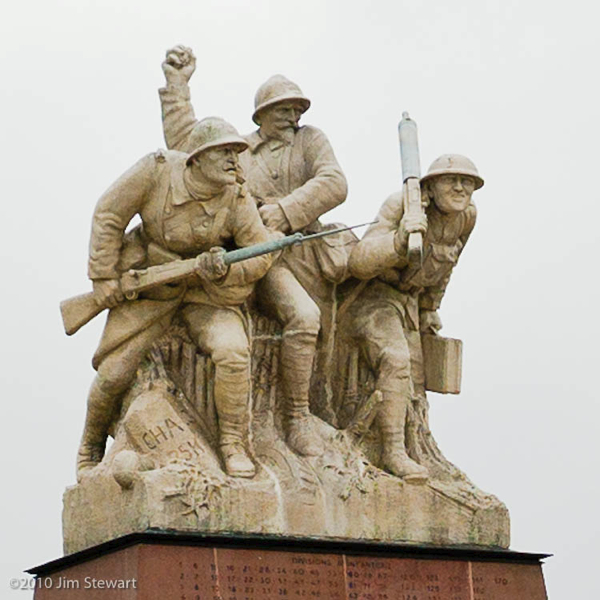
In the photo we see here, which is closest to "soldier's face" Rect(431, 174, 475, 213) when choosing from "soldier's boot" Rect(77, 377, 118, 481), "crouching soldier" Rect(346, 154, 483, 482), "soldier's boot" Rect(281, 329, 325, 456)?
"crouching soldier" Rect(346, 154, 483, 482)

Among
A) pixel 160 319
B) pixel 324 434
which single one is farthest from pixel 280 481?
pixel 160 319

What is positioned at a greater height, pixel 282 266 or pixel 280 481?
pixel 282 266

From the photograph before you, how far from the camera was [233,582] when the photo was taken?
1095 centimetres

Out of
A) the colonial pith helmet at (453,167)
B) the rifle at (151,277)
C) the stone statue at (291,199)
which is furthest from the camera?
the colonial pith helmet at (453,167)

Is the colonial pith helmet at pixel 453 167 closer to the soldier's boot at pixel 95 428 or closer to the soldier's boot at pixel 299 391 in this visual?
the soldier's boot at pixel 299 391

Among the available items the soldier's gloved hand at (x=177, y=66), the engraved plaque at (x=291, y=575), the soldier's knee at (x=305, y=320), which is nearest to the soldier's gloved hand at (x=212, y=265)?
the soldier's knee at (x=305, y=320)

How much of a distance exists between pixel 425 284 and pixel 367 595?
8.15 feet

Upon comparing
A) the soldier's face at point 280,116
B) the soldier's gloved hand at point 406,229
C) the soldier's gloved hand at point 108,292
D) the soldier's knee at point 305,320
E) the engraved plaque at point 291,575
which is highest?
the soldier's face at point 280,116

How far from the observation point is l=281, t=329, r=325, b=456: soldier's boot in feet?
39.4

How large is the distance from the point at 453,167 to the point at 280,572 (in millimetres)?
3257

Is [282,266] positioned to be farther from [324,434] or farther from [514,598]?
[514,598]

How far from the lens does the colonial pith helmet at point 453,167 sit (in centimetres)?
1241

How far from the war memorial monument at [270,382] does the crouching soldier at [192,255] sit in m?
0.01

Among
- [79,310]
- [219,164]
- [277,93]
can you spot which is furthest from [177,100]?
[79,310]
